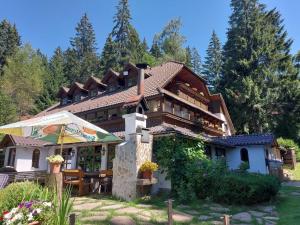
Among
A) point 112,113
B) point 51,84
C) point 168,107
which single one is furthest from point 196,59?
point 112,113

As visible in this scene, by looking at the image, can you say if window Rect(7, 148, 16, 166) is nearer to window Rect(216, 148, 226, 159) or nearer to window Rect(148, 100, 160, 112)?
window Rect(148, 100, 160, 112)

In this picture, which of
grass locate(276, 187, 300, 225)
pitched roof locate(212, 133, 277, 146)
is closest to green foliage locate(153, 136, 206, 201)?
grass locate(276, 187, 300, 225)

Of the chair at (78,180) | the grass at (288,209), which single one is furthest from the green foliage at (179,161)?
the chair at (78,180)

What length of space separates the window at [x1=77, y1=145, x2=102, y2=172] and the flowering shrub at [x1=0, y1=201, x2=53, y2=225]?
41.4 ft

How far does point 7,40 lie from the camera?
50594 mm

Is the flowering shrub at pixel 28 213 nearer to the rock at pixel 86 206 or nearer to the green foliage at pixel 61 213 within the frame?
the green foliage at pixel 61 213

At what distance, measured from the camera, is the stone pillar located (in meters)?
10.6

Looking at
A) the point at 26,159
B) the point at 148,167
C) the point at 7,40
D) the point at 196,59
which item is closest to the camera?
the point at 148,167

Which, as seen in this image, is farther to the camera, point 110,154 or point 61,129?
point 110,154

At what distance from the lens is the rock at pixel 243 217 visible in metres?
7.47

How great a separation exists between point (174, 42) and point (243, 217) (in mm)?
35885

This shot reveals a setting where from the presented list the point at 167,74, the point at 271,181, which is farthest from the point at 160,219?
the point at 167,74

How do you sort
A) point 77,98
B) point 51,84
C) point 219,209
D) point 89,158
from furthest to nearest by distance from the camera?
point 51,84 → point 77,98 → point 89,158 → point 219,209

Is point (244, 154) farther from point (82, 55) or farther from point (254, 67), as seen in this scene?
point (82, 55)
